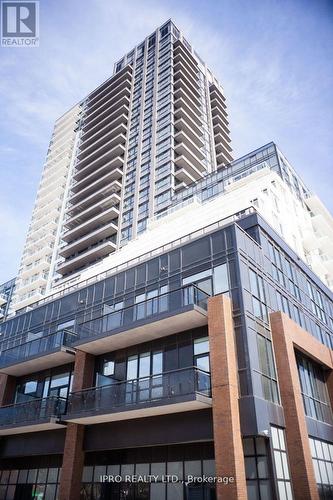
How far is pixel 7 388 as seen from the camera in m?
26.0

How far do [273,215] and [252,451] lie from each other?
2366cm

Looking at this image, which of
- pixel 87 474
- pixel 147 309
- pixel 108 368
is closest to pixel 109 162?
pixel 108 368

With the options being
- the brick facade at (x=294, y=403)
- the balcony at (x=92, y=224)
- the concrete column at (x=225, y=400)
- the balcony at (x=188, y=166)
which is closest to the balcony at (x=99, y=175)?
the balcony at (x=92, y=224)

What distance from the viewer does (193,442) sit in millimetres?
16953

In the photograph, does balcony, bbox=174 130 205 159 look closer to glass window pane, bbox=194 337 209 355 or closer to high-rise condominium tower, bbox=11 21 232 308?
high-rise condominium tower, bbox=11 21 232 308

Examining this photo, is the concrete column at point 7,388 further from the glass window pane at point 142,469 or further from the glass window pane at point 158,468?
the glass window pane at point 158,468

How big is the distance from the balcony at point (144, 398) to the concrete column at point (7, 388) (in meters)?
8.07

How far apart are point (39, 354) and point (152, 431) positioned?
8827 millimetres

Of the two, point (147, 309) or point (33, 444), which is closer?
point (147, 309)

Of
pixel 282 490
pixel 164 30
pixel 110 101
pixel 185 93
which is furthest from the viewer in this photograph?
pixel 164 30

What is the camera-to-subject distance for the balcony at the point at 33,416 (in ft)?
65.7

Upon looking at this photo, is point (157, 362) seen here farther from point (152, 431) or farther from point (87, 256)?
point (87, 256)

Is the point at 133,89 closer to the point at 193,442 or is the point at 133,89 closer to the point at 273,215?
the point at 273,215

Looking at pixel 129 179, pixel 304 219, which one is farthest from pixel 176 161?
pixel 304 219
